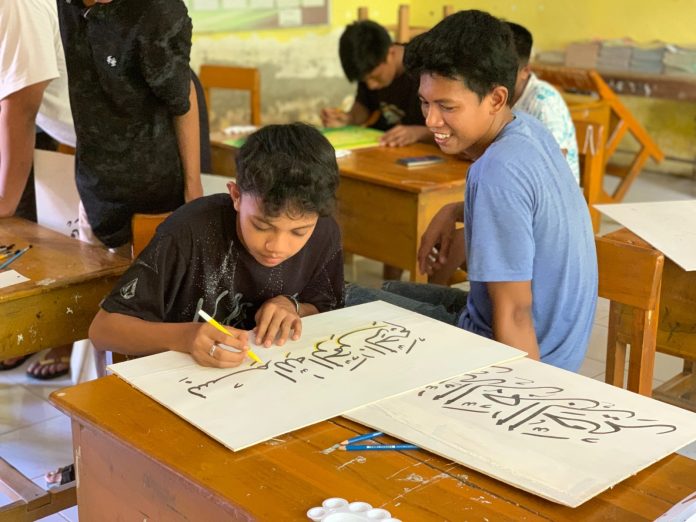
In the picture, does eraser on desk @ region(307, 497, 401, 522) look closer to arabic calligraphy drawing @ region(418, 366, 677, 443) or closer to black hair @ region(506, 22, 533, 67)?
arabic calligraphy drawing @ region(418, 366, 677, 443)

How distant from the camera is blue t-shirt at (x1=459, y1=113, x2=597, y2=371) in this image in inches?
57.5

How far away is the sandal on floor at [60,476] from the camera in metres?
2.10

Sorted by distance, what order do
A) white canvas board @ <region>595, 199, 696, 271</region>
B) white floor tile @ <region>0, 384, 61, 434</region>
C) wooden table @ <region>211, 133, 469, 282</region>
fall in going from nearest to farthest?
1. white canvas board @ <region>595, 199, 696, 271</region>
2. white floor tile @ <region>0, 384, 61, 434</region>
3. wooden table @ <region>211, 133, 469, 282</region>

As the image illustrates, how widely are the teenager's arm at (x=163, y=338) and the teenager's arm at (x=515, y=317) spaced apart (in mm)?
426

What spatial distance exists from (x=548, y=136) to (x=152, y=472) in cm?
93

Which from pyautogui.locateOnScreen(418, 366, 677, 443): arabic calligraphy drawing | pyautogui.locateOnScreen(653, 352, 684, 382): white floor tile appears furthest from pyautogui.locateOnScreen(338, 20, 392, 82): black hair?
pyautogui.locateOnScreen(418, 366, 677, 443): arabic calligraphy drawing

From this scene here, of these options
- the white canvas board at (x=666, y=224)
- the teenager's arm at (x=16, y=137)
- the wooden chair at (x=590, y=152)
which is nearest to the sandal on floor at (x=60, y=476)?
the teenager's arm at (x=16, y=137)

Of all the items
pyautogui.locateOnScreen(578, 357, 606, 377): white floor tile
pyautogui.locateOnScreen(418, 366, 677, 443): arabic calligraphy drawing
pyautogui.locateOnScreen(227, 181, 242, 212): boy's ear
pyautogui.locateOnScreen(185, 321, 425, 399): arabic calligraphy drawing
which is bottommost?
pyautogui.locateOnScreen(578, 357, 606, 377): white floor tile

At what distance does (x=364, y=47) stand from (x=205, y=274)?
231 centimetres

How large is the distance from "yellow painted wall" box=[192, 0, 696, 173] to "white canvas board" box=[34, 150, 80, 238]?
322 centimetres

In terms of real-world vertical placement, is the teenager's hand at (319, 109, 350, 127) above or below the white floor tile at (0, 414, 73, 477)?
above

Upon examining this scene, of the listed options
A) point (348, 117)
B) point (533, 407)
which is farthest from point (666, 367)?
point (533, 407)

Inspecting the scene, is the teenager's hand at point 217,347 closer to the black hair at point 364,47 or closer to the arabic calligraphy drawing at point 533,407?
the arabic calligraphy drawing at point 533,407

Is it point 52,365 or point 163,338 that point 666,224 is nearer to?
point 163,338
